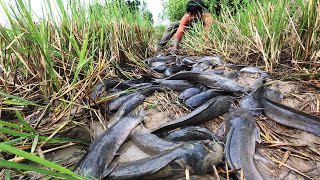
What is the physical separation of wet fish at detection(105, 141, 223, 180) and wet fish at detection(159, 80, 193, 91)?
1083mm

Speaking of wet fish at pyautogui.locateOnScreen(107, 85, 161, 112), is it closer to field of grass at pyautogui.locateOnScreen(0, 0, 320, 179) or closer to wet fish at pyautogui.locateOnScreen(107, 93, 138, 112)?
wet fish at pyautogui.locateOnScreen(107, 93, 138, 112)

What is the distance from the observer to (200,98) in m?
1.84

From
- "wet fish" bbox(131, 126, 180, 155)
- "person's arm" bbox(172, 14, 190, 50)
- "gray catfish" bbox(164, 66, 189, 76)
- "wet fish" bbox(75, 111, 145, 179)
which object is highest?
"person's arm" bbox(172, 14, 190, 50)

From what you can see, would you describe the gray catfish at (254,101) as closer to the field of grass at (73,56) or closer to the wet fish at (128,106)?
the field of grass at (73,56)

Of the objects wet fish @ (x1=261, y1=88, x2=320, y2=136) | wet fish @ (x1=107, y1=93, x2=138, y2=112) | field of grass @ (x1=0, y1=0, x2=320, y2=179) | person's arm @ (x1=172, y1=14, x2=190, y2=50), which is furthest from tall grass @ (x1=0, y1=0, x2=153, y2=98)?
person's arm @ (x1=172, y1=14, x2=190, y2=50)

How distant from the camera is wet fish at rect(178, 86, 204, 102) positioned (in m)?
1.93

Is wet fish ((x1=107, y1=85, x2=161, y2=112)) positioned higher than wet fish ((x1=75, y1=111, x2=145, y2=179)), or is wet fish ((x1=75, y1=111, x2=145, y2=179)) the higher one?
wet fish ((x1=107, y1=85, x2=161, y2=112))

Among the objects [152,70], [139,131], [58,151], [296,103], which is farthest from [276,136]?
[152,70]

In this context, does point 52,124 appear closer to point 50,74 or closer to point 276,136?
point 50,74

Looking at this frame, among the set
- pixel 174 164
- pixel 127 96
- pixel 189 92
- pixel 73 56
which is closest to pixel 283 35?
pixel 189 92

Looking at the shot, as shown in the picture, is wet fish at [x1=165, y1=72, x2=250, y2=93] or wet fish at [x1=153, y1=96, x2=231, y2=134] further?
wet fish at [x1=165, y1=72, x2=250, y2=93]

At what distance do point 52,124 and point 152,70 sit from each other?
6.26 feet

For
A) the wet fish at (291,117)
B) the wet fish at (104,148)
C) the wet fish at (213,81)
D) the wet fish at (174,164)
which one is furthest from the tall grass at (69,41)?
the wet fish at (291,117)

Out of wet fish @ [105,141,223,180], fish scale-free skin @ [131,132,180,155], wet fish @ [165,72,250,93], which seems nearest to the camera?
wet fish @ [105,141,223,180]
